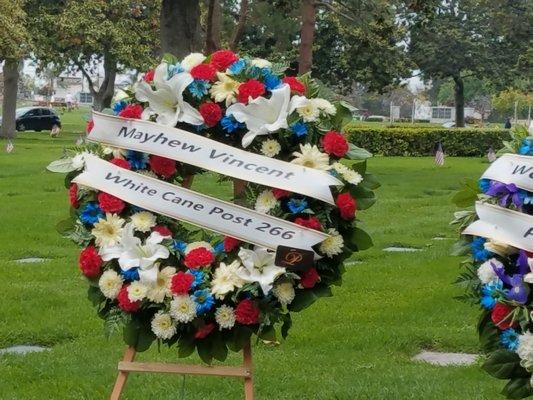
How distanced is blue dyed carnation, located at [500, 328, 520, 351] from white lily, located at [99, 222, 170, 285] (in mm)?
1450

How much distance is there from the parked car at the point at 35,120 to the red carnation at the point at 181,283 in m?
40.7

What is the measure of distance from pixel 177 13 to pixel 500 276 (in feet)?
32.0

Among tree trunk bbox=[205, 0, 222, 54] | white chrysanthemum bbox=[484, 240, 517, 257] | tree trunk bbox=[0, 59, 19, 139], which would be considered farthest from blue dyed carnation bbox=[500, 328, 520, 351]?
tree trunk bbox=[0, 59, 19, 139]

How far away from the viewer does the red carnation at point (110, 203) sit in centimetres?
410

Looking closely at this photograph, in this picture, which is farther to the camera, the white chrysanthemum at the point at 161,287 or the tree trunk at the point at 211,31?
the tree trunk at the point at 211,31

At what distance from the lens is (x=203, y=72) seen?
421 cm

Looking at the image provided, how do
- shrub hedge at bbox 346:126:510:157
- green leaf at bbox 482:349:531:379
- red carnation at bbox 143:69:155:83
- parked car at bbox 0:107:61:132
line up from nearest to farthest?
green leaf at bbox 482:349:531:379, red carnation at bbox 143:69:155:83, shrub hedge at bbox 346:126:510:157, parked car at bbox 0:107:61:132

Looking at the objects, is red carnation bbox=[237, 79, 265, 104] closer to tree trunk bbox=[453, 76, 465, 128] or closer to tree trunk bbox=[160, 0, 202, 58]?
tree trunk bbox=[160, 0, 202, 58]

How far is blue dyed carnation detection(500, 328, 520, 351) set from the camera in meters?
3.48

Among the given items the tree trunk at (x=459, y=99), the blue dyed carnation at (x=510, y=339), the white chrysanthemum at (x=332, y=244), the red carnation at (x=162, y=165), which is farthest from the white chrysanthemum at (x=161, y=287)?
the tree trunk at (x=459, y=99)

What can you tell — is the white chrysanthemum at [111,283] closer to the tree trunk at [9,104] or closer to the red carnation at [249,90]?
the red carnation at [249,90]

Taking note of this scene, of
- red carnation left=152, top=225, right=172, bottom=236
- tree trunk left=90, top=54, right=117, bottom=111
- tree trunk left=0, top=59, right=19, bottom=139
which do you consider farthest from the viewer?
tree trunk left=90, top=54, right=117, bottom=111

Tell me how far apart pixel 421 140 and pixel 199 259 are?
25247 mm

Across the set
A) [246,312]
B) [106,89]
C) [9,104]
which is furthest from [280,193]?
[106,89]
